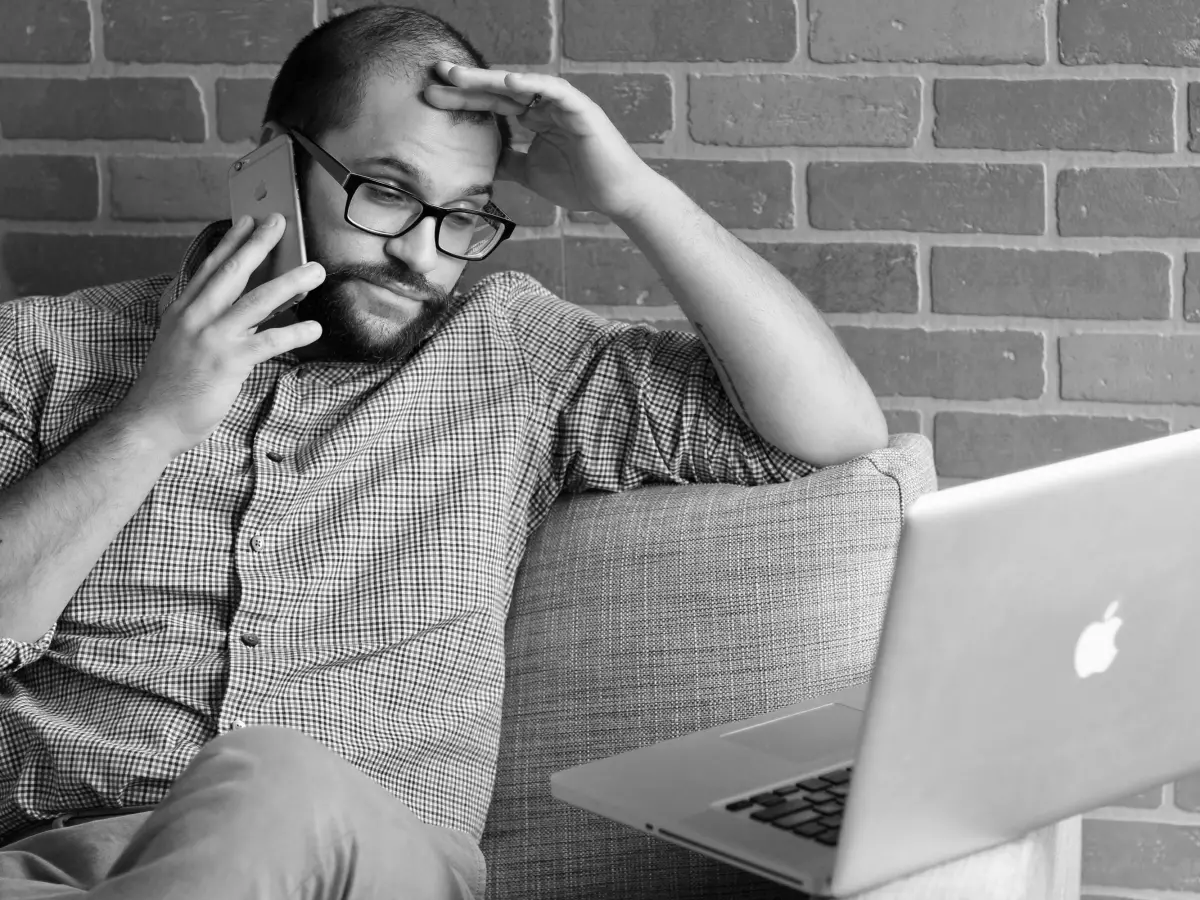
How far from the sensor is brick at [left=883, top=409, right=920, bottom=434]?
1.85 m

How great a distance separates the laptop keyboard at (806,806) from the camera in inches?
36.2

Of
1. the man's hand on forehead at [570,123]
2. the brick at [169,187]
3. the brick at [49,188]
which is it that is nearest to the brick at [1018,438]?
the man's hand on forehead at [570,123]

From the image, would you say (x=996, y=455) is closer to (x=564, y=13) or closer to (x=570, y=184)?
(x=570, y=184)

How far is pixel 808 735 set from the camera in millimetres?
1140

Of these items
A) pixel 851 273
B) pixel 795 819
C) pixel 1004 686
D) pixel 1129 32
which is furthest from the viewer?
pixel 851 273

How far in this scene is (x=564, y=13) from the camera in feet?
5.98

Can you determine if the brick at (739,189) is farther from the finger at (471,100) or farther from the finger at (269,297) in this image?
the finger at (269,297)

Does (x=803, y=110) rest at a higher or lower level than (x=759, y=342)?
higher

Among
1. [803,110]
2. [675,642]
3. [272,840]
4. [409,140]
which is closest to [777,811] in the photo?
[272,840]

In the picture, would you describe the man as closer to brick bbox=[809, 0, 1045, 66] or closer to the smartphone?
the smartphone

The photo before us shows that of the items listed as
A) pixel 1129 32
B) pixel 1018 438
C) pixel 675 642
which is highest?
pixel 1129 32

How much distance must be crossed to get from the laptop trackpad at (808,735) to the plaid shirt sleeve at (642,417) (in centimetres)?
41

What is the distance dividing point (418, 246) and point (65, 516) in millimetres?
477

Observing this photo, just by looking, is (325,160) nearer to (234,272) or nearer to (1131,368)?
(234,272)
